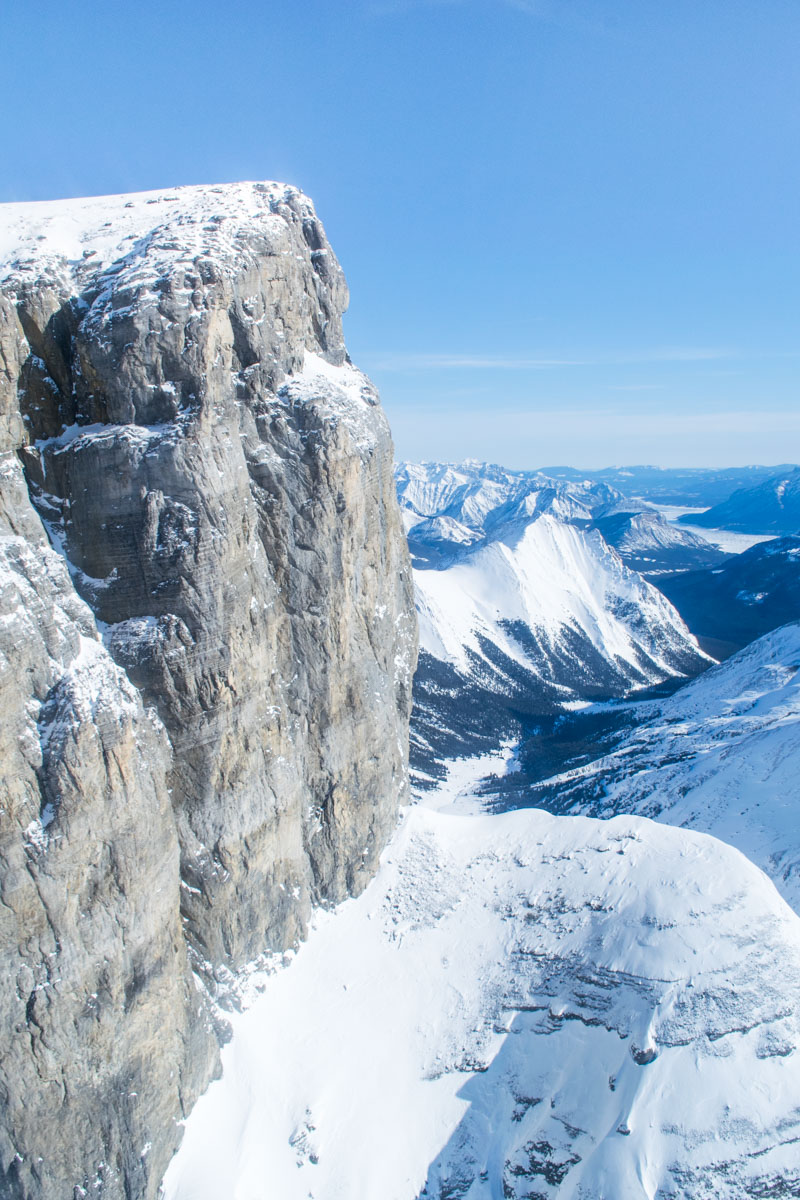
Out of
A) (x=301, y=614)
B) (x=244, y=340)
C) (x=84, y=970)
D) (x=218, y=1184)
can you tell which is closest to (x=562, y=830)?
(x=301, y=614)

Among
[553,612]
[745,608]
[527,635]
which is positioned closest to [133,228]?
[527,635]

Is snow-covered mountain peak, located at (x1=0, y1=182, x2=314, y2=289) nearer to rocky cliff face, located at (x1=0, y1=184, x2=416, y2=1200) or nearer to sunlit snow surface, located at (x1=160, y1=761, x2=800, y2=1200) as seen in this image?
rocky cliff face, located at (x1=0, y1=184, x2=416, y2=1200)

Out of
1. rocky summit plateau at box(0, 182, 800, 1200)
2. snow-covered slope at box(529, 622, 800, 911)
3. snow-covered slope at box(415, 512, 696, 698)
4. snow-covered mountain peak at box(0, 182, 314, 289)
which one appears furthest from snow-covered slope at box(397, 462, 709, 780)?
snow-covered mountain peak at box(0, 182, 314, 289)

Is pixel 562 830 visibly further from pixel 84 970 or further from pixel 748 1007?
pixel 84 970

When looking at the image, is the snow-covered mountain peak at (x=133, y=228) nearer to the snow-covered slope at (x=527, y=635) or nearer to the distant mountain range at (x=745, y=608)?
the snow-covered slope at (x=527, y=635)

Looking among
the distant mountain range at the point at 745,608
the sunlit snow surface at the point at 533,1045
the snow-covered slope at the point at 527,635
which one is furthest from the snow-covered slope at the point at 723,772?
the distant mountain range at the point at 745,608

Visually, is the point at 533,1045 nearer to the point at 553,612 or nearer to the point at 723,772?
the point at 723,772

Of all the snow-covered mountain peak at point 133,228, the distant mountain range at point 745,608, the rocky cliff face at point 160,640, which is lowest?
the distant mountain range at point 745,608
